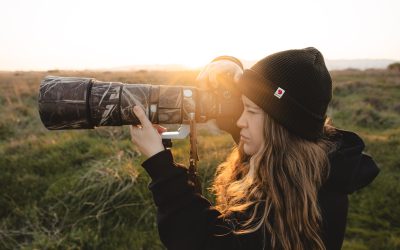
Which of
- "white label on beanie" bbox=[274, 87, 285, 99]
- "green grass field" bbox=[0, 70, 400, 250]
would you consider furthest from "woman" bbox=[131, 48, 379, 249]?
"green grass field" bbox=[0, 70, 400, 250]

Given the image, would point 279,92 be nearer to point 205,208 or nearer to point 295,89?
point 295,89

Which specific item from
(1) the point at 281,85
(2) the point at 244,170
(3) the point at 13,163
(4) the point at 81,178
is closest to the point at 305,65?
(1) the point at 281,85

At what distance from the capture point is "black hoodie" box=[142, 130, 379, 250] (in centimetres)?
132

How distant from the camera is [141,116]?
1514 mm

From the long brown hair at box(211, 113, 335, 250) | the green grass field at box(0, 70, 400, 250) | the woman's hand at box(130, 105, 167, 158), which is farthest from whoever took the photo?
the green grass field at box(0, 70, 400, 250)

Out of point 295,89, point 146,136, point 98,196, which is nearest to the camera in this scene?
point 295,89

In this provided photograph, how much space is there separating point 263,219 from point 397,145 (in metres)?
5.34

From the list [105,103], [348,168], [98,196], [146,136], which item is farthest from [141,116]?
[98,196]

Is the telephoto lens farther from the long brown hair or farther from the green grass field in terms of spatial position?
the green grass field

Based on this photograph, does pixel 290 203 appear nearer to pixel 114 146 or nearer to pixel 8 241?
pixel 8 241

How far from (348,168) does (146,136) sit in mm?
872

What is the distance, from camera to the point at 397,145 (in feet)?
18.5

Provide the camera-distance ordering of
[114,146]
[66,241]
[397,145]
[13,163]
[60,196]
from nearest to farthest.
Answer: [66,241]
[60,196]
[13,163]
[114,146]
[397,145]

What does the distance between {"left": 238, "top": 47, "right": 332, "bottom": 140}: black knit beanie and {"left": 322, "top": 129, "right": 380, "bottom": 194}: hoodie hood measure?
15 cm
